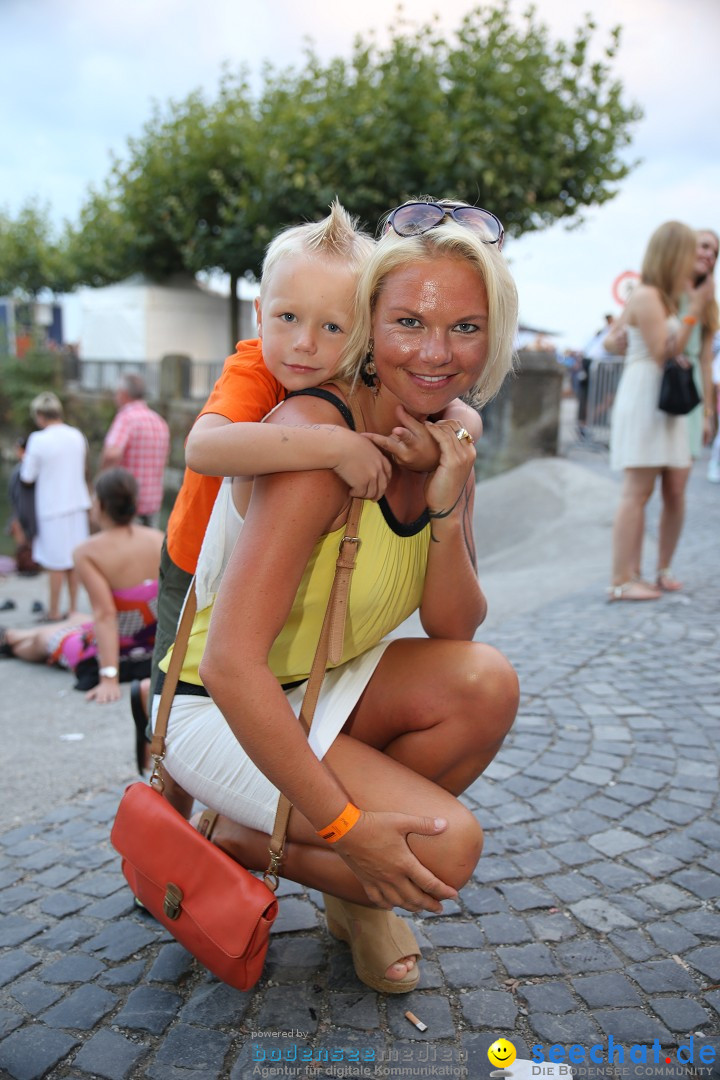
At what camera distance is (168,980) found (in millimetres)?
2258

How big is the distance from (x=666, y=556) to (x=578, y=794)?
317 cm

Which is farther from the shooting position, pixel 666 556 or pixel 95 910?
pixel 666 556

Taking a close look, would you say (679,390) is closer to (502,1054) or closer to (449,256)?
(449,256)

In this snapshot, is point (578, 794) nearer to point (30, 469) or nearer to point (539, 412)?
point (30, 469)

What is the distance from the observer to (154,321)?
73.4 feet

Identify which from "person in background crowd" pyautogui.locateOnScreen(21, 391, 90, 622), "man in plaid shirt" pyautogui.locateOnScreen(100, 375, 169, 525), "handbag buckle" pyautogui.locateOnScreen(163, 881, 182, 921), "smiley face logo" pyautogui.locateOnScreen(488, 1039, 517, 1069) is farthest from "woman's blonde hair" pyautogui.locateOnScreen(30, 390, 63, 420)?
"smiley face logo" pyautogui.locateOnScreen(488, 1039, 517, 1069)

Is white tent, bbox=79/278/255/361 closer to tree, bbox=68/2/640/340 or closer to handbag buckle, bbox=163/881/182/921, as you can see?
tree, bbox=68/2/640/340

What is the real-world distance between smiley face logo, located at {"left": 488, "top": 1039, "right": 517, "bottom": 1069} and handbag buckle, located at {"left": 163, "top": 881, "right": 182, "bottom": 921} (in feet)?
2.53

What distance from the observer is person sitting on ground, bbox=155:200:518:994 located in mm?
1808

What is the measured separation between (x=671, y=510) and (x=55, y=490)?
5507mm

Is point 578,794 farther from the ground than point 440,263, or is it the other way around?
point 440,263

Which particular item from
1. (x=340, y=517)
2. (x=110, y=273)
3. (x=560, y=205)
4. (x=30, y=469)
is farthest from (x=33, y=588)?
(x=110, y=273)

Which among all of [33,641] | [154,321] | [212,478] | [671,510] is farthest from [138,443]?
[154,321]

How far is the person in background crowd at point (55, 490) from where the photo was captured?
817cm
